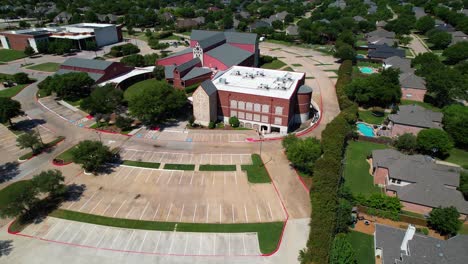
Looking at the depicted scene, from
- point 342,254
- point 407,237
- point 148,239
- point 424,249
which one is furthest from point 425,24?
point 148,239

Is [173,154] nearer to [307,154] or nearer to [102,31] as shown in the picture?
[307,154]

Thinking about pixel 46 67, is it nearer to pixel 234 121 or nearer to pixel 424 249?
pixel 234 121

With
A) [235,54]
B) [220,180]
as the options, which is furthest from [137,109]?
[235,54]

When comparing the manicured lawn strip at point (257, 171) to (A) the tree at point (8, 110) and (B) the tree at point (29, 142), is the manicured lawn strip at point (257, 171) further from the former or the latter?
(A) the tree at point (8, 110)

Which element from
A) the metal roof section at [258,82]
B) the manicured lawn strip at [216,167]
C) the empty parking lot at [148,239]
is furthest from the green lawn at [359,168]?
→ the empty parking lot at [148,239]

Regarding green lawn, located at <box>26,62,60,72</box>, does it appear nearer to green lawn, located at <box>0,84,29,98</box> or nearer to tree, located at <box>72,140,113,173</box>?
green lawn, located at <box>0,84,29,98</box>
